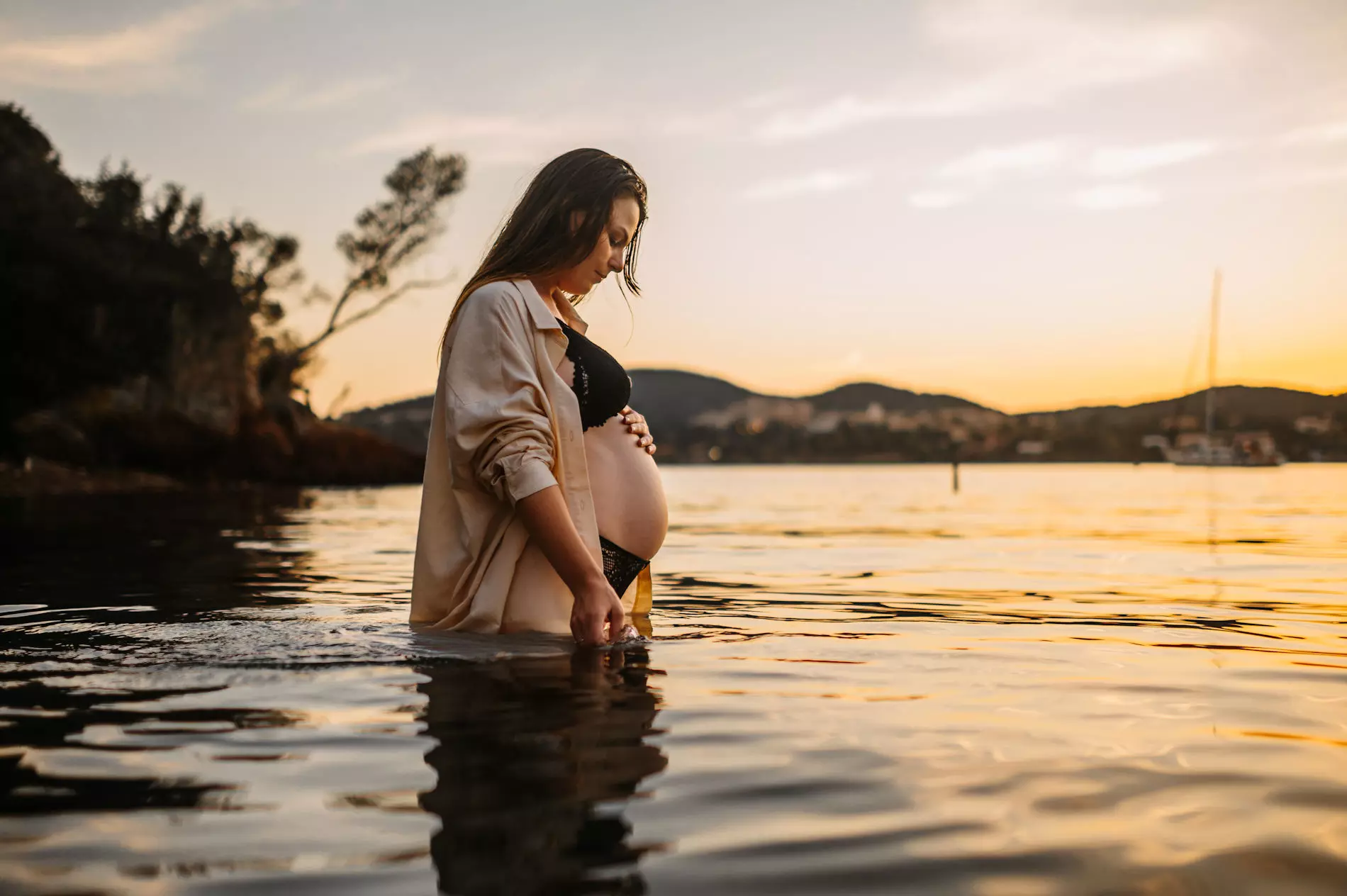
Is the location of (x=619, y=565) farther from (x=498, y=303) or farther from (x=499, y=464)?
(x=498, y=303)

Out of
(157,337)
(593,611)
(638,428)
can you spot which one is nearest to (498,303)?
(638,428)

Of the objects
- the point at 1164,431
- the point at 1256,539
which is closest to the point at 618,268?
the point at 1256,539

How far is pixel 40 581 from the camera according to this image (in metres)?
6.88

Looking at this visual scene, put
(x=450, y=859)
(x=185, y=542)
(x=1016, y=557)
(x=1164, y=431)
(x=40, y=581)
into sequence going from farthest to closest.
Result: (x=1164, y=431)
(x=185, y=542)
(x=1016, y=557)
(x=40, y=581)
(x=450, y=859)

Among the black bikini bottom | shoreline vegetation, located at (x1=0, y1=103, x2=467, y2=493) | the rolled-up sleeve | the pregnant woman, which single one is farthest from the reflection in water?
shoreline vegetation, located at (x1=0, y1=103, x2=467, y2=493)

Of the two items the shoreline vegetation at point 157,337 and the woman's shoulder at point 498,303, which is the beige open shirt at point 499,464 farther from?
the shoreline vegetation at point 157,337

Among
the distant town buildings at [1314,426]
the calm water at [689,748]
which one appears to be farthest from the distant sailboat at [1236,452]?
the calm water at [689,748]

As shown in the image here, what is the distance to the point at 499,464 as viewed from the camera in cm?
351

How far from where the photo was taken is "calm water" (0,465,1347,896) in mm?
1900

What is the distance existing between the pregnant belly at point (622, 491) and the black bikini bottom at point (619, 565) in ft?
0.07

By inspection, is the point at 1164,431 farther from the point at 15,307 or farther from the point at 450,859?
the point at 450,859

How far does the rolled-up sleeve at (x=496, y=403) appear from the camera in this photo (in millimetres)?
3494

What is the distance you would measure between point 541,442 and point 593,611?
52 cm

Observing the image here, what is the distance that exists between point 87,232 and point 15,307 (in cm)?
387
